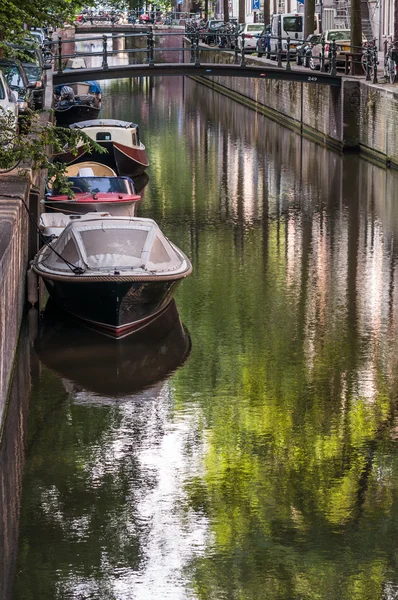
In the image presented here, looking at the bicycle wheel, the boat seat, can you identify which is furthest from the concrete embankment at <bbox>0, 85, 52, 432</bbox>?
the boat seat

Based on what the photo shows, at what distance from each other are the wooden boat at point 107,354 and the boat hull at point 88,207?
19.3 ft

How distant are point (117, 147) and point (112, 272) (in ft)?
55.9

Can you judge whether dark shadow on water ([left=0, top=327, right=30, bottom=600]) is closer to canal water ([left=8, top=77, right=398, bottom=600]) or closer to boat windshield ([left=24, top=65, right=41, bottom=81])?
canal water ([left=8, top=77, right=398, bottom=600])

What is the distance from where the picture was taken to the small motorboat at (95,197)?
25844mm

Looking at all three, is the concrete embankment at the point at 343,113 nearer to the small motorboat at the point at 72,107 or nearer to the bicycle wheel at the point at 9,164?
the small motorboat at the point at 72,107

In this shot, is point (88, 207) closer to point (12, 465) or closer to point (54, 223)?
point (54, 223)

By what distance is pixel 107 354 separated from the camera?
18.0 meters

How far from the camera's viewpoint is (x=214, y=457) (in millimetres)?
13945

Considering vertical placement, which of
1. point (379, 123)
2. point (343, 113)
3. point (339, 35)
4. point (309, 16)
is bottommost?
point (379, 123)

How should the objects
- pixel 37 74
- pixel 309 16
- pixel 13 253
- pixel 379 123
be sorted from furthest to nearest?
1. pixel 309 16
2. pixel 37 74
3. pixel 379 123
4. pixel 13 253

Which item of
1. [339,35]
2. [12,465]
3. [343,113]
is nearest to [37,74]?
[343,113]

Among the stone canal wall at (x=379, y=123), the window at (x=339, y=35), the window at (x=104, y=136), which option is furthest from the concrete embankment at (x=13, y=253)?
the window at (x=339, y=35)

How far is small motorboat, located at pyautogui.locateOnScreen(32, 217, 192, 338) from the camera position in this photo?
18312 millimetres

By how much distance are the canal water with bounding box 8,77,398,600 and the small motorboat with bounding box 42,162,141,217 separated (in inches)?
54.4
